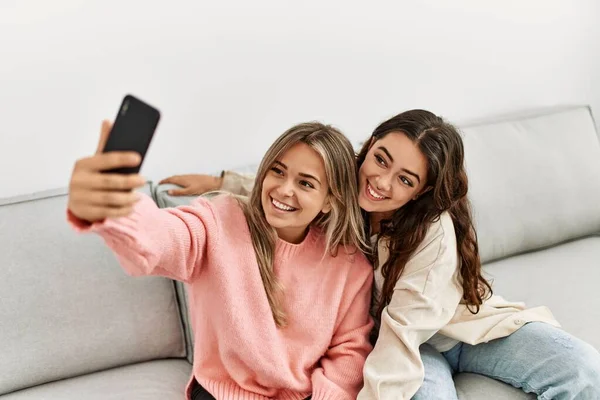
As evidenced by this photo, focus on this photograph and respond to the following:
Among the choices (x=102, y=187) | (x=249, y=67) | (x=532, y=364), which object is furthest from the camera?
(x=249, y=67)

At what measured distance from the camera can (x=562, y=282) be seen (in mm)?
1869

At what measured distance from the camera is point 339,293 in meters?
1.43

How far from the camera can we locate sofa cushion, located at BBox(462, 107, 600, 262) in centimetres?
194

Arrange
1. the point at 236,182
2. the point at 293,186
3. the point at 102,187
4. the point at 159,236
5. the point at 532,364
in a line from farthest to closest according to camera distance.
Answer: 1. the point at 236,182
2. the point at 532,364
3. the point at 293,186
4. the point at 159,236
5. the point at 102,187

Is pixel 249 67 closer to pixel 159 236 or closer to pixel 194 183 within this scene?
pixel 194 183

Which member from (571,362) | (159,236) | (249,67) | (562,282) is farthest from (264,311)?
(562,282)

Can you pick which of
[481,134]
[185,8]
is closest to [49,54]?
[185,8]

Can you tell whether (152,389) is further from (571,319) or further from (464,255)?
(571,319)

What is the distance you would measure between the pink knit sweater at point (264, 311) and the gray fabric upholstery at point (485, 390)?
23 centimetres

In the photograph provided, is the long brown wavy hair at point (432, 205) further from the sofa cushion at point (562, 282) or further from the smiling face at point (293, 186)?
the sofa cushion at point (562, 282)

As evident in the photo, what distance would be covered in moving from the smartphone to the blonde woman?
0.27m

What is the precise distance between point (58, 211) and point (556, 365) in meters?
1.14

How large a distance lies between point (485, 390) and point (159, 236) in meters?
0.81

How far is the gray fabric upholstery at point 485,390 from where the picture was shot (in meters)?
1.46
